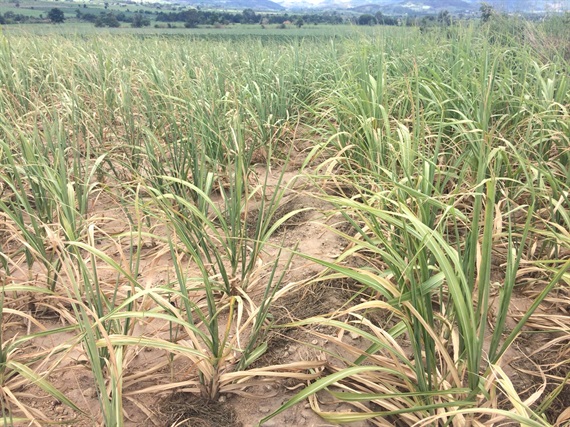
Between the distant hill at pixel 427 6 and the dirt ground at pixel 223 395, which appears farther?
the distant hill at pixel 427 6

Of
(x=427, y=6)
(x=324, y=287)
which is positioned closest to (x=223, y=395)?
(x=324, y=287)

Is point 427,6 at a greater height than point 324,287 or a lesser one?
greater

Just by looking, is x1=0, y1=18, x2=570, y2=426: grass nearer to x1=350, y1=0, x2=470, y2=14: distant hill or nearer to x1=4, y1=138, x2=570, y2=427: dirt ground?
x1=4, y1=138, x2=570, y2=427: dirt ground

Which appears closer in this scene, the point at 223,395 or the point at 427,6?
the point at 223,395

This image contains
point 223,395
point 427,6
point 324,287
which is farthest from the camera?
point 427,6

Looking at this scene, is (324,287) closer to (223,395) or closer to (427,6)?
(223,395)

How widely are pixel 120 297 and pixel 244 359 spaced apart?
52 centimetres

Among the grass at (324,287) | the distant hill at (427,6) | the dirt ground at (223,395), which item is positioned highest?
the distant hill at (427,6)

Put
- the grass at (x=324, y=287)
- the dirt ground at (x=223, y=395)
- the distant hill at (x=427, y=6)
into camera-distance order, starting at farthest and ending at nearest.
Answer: the distant hill at (x=427, y=6) < the dirt ground at (x=223, y=395) < the grass at (x=324, y=287)

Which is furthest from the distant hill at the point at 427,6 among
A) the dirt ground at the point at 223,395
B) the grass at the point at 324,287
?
the dirt ground at the point at 223,395

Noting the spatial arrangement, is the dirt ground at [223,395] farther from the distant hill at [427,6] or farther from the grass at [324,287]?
the distant hill at [427,6]

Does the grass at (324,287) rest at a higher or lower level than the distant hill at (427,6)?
lower

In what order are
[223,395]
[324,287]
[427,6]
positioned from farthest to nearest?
[427,6], [324,287], [223,395]

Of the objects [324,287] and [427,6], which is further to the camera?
[427,6]
